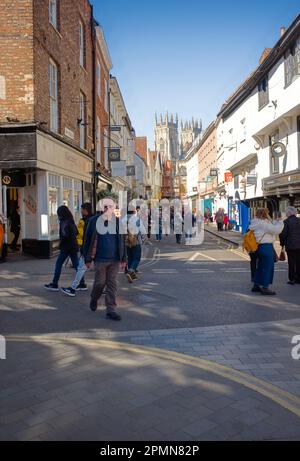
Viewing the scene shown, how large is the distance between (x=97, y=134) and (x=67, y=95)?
7.85 m

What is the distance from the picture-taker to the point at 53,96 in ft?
53.0

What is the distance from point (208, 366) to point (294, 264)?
19.6 ft

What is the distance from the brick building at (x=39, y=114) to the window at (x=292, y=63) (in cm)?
970

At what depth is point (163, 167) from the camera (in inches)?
4909

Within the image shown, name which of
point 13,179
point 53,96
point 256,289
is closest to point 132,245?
point 256,289

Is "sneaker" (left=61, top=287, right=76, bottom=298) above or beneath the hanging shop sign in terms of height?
beneath

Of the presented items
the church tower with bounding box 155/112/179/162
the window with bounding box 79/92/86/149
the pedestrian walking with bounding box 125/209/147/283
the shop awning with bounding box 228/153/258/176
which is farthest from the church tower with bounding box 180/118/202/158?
the pedestrian walking with bounding box 125/209/147/283

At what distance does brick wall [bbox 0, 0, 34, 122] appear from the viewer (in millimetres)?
13164

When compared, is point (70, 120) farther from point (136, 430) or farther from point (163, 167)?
point (163, 167)

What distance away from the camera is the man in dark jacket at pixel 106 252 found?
669 centimetres

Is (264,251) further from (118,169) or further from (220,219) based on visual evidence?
(220,219)

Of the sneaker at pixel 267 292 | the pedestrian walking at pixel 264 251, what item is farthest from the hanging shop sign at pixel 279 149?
the sneaker at pixel 267 292

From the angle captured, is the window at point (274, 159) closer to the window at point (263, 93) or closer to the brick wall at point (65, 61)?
the window at point (263, 93)

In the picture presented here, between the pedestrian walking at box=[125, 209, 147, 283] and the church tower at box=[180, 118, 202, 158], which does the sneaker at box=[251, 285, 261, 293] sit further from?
the church tower at box=[180, 118, 202, 158]
